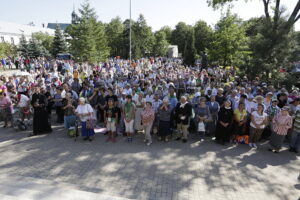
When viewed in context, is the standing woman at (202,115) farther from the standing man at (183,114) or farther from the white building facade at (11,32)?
the white building facade at (11,32)

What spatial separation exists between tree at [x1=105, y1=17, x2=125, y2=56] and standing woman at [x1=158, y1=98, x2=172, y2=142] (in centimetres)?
4112

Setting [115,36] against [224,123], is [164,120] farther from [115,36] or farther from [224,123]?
[115,36]

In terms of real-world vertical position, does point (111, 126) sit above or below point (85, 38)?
below

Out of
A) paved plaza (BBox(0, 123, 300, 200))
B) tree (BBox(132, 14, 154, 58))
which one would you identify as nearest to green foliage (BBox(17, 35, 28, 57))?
tree (BBox(132, 14, 154, 58))

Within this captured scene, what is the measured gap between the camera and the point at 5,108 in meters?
8.91

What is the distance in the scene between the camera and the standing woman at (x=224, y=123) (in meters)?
7.39

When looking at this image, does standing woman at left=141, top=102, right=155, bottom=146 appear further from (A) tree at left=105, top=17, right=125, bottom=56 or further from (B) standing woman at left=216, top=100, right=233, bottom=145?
(A) tree at left=105, top=17, right=125, bottom=56

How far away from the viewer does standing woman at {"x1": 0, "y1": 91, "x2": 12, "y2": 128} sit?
8.77m

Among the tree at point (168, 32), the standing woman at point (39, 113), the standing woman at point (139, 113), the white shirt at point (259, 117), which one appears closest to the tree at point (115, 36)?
the tree at point (168, 32)

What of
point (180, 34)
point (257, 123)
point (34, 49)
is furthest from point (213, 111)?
point (180, 34)

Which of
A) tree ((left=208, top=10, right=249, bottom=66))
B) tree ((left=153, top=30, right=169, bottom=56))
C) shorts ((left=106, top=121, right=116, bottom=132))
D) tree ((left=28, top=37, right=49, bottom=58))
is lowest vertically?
shorts ((left=106, top=121, right=116, bottom=132))

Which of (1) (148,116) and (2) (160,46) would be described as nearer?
(1) (148,116)

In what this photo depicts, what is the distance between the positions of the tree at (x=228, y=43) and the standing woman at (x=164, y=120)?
12.4 m

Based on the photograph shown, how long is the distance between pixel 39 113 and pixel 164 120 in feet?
15.8
